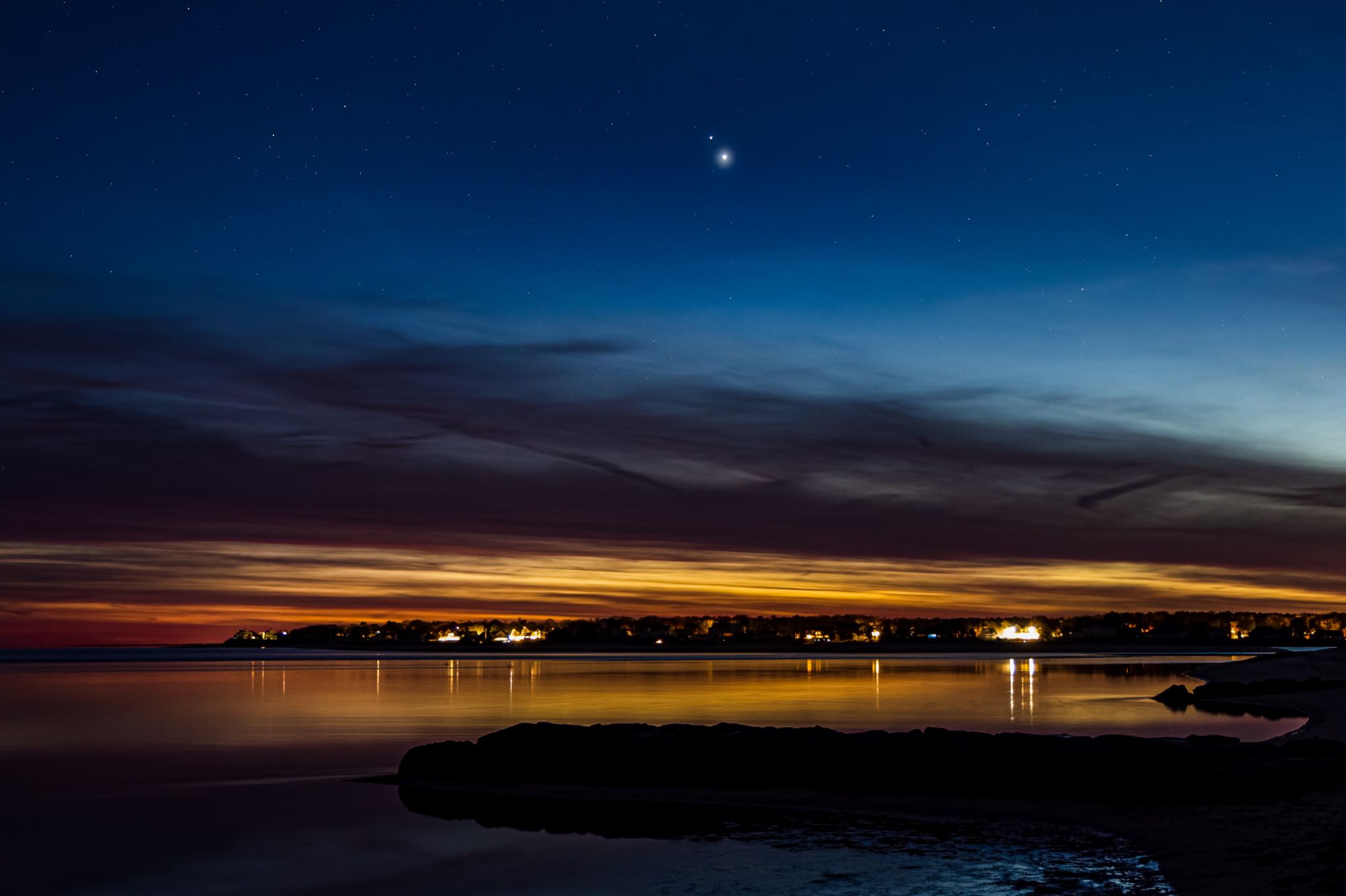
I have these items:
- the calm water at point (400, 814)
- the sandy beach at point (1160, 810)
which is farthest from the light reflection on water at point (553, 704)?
the sandy beach at point (1160, 810)

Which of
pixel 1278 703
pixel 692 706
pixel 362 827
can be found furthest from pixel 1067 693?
pixel 362 827

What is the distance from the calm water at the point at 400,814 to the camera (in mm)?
17312

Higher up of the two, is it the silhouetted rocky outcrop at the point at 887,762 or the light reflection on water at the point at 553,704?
the silhouetted rocky outcrop at the point at 887,762

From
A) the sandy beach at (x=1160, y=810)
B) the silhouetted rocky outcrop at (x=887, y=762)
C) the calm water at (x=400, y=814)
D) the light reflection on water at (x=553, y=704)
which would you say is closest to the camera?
the sandy beach at (x=1160, y=810)


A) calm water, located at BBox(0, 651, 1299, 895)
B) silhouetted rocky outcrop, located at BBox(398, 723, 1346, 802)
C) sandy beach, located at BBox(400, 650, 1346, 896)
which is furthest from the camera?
silhouetted rocky outcrop, located at BBox(398, 723, 1346, 802)

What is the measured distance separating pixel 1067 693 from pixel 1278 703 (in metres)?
12.7

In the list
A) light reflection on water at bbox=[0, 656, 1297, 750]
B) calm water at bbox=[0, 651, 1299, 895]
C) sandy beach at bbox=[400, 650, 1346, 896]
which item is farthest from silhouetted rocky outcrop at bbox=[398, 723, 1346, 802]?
light reflection on water at bbox=[0, 656, 1297, 750]

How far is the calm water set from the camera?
1731 centimetres

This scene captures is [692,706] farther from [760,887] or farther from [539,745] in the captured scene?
[760,887]

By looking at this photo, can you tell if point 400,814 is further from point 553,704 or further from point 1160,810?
point 553,704

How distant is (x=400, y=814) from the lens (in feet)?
77.9

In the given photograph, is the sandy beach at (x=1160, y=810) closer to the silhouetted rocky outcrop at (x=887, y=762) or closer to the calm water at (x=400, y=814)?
the silhouetted rocky outcrop at (x=887, y=762)

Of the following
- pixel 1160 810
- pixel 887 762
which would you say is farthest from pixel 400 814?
pixel 1160 810

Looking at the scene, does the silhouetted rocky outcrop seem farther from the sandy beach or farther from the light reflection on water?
the light reflection on water
